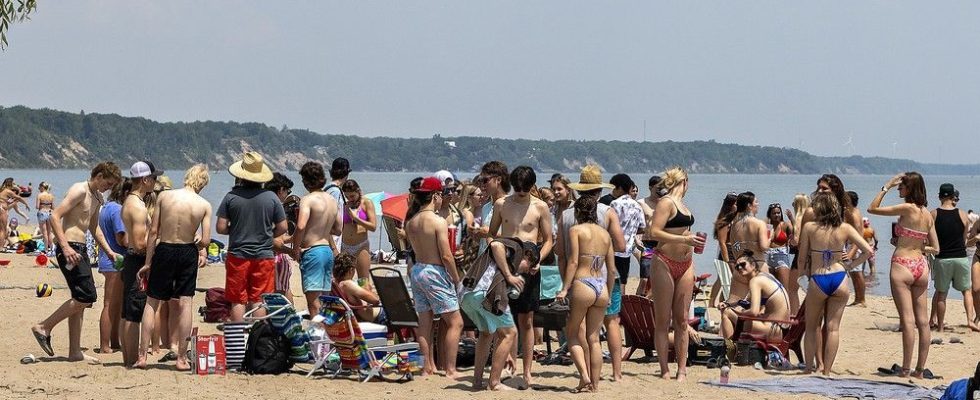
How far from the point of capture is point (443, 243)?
27.7 ft

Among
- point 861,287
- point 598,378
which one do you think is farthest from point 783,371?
point 861,287

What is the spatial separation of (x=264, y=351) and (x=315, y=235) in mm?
1022

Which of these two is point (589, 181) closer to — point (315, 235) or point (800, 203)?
point (315, 235)

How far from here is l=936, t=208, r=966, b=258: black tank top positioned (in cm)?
1189

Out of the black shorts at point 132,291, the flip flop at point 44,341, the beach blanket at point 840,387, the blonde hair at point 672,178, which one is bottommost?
the beach blanket at point 840,387

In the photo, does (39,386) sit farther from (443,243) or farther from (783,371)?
(783,371)

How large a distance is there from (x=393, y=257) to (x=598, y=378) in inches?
377

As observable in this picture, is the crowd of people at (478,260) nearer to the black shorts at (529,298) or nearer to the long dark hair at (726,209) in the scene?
the black shorts at (529,298)

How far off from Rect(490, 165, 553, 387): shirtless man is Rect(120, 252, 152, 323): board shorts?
245 centimetres

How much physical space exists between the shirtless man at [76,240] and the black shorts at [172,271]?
1.78 feet

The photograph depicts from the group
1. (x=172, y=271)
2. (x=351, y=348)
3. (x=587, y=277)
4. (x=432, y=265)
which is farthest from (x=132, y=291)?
(x=587, y=277)

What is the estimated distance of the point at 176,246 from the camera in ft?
28.3

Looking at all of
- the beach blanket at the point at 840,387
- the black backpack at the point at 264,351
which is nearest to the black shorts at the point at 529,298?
the beach blanket at the point at 840,387

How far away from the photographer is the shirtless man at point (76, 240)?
885 centimetres
